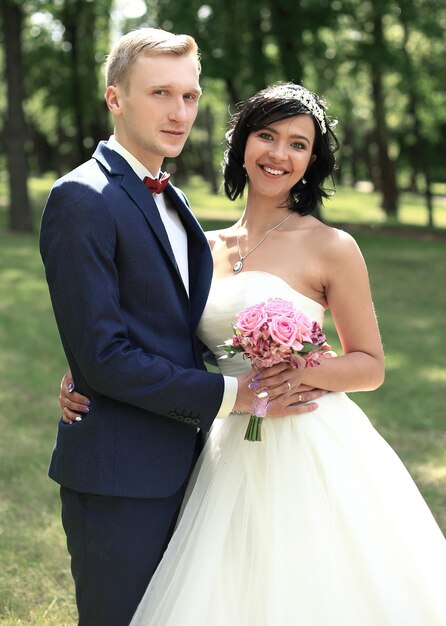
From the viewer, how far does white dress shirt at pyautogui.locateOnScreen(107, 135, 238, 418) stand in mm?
2994

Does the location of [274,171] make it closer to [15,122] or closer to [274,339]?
[274,339]

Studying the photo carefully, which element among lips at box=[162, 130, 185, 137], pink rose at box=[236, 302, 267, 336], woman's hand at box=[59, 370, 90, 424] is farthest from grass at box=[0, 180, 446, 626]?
lips at box=[162, 130, 185, 137]

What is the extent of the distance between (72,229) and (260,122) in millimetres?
1331

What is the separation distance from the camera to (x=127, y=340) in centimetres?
285

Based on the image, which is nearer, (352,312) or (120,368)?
(120,368)

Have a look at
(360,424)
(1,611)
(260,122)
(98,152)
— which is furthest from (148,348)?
(1,611)

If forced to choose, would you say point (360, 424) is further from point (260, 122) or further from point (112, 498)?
point (260, 122)

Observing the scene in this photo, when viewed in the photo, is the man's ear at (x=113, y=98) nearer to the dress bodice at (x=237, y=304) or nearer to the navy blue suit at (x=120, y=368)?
the navy blue suit at (x=120, y=368)

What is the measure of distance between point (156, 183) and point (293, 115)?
0.91 m

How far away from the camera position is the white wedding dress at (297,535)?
Result: 3.15m

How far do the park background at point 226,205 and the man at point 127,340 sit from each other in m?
1.58

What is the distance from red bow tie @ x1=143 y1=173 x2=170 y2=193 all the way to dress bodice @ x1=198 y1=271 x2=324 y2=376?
583mm

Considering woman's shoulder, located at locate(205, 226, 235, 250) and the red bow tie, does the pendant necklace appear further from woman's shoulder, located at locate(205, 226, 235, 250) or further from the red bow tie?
the red bow tie

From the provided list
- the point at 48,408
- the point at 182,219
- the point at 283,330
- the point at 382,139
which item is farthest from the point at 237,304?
the point at 382,139
